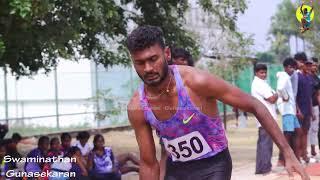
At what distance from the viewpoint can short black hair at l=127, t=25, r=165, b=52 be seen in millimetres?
3471

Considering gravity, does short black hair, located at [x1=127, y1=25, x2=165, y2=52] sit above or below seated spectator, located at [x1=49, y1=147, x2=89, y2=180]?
above

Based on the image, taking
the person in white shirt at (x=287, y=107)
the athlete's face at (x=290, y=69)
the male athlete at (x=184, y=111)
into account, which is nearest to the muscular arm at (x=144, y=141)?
the male athlete at (x=184, y=111)

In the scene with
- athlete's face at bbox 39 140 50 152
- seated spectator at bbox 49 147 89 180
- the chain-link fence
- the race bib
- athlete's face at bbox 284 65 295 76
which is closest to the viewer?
the race bib

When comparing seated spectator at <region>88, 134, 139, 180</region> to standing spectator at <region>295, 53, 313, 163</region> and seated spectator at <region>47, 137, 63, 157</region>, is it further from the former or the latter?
standing spectator at <region>295, 53, 313, 163</region>

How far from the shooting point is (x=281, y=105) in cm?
902

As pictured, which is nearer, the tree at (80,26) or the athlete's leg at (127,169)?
the tree at (80,26)

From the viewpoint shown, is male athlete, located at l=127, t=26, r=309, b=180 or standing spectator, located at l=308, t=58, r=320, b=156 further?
standing spectator, located at l=308, t=58, r=320, b=156

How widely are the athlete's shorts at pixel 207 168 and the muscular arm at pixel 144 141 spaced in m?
0.17

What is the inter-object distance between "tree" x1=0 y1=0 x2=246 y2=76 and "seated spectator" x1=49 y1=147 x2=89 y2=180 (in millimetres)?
1512

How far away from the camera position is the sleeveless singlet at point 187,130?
3594 mm

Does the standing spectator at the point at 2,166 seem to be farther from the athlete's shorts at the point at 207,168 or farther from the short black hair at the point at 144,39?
the short black hair at the point at 144,39

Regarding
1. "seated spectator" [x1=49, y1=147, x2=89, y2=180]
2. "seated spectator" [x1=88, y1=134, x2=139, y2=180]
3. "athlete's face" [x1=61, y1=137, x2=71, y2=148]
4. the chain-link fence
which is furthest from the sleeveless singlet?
the chain-link fence

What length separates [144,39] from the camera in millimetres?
3475

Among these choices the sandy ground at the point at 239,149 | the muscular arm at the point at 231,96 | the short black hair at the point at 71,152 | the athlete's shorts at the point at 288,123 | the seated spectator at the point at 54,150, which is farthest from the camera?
the athlete's shorts at the point at 288,123
